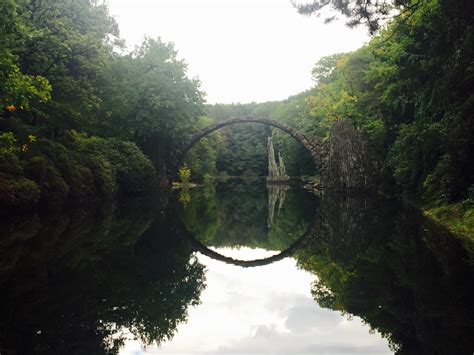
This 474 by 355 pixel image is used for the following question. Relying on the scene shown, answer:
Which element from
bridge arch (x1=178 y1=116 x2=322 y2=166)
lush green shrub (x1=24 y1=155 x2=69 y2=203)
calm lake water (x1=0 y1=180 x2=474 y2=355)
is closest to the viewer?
calm lake water (x1=0 y1=180 x2=474 y2=355)

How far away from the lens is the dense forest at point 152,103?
1120cm

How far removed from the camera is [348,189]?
30.4 meters

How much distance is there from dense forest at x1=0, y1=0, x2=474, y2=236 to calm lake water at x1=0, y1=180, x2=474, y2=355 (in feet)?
11.7

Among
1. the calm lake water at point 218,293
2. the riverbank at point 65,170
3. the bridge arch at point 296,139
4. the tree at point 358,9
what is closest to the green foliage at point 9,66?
the riverbank at point 65,170

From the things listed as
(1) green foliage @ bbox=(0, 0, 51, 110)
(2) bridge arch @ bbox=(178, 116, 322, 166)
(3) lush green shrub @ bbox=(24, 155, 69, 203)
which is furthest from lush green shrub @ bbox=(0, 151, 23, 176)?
(2) bridge arch @ bbox=(178, 116, 322, 166)

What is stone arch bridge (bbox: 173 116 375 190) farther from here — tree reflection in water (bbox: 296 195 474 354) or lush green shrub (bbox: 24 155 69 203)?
lush green shrub (bbox: 24 155 69 203)

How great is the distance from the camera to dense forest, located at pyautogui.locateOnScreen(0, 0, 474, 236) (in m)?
11.2

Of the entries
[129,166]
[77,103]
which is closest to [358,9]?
[77,103]

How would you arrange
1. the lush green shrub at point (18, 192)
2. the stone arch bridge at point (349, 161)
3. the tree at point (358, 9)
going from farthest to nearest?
the stone arch bridge at point (349, 161) → the lush green shrub at point (18, 192) → the tree at point (358, 9)

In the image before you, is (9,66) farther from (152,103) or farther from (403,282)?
A: (152,103)

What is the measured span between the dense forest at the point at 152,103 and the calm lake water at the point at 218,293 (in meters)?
3.56

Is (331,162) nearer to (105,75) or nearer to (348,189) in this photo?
(348,189)

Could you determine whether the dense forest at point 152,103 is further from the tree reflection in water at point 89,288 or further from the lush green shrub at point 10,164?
the tree reflection in water at point 89,288

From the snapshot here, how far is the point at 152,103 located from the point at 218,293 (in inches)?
1053
